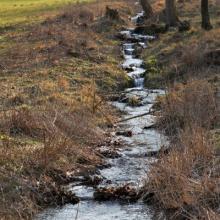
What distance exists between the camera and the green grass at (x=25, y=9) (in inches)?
2009

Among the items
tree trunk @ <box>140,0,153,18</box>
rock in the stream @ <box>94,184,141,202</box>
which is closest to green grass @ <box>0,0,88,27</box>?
tree trunk @ <box>140,0,153,18</box>

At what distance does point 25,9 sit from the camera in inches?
2379

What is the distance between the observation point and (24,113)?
17.3m

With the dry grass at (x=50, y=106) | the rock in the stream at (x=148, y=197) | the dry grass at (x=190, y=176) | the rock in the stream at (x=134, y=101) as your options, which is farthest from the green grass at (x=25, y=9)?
the rock in the stream at (x=148, y=197)

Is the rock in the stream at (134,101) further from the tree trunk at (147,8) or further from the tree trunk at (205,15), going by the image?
the tree trunk at (147,8)

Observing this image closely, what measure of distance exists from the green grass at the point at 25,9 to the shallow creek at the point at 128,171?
26208mm

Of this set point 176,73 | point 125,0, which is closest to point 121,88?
point 176,73

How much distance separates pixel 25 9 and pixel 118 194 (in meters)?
48.7

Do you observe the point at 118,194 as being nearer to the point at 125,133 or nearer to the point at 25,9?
the point at 125,133

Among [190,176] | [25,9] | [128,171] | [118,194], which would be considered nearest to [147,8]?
[25,9]

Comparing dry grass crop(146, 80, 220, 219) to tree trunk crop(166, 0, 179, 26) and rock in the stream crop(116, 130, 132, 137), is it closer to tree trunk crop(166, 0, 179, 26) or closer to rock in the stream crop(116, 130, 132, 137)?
rock in the stream crop(116, 130, 132, 137)

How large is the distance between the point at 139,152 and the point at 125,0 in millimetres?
47850

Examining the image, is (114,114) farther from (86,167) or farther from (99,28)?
(99,28)

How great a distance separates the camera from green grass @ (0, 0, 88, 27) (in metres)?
51.0
